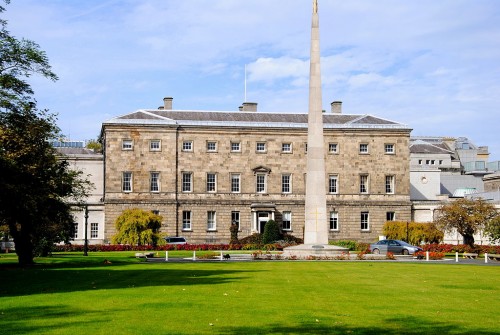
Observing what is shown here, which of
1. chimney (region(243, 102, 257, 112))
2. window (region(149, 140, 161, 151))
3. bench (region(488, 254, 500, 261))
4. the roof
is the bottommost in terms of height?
bench (region(488, 254, 500, 261))

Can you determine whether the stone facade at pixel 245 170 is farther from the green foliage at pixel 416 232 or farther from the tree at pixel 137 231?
the tree at pixel 137 231

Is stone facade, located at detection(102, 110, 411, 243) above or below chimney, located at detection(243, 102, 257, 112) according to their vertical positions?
below

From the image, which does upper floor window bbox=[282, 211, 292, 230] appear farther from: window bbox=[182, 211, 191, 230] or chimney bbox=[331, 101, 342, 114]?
chimney bbox=[331, 101, 342, 114]

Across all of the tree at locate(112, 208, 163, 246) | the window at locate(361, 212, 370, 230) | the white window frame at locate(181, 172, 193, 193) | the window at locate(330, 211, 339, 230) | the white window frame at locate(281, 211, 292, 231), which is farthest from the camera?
the window at locate(361, 212, 370, 230)

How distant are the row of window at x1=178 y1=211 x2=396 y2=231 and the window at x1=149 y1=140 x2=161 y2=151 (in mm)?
6860

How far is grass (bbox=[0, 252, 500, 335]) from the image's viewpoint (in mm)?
16297

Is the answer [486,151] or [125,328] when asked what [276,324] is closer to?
[125,328]

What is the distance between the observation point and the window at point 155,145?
82062 millimetres

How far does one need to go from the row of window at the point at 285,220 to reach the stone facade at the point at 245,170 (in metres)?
0.10

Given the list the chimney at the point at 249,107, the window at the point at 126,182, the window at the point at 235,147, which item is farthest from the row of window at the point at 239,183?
the chimney at the point at 249,107

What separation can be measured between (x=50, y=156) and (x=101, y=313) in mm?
21598

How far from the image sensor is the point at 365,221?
8506 centimetres

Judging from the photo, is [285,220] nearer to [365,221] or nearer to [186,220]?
[365,221]

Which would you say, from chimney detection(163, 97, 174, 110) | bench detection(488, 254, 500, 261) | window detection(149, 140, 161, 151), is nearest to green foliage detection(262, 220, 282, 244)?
window detection(149, 140, 161, 151)
